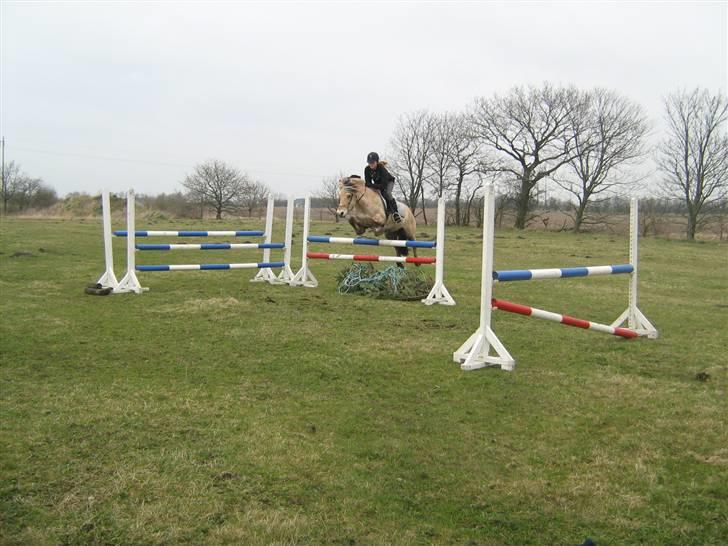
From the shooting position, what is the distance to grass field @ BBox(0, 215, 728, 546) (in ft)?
8.00

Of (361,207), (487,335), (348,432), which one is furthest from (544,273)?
(361,207)

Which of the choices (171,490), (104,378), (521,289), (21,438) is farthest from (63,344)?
(521,289)

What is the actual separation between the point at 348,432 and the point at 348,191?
213 inches

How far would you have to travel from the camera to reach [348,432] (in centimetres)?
344

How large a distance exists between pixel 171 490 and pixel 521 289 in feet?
27.9

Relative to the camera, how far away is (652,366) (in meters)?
4.99

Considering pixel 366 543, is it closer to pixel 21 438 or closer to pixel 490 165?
pixel 21 438

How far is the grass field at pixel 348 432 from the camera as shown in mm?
2438

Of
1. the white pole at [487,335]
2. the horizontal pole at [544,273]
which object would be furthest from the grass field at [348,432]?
the horizontal pole at [544,273]

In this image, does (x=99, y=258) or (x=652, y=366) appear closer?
(x=652, y=366)

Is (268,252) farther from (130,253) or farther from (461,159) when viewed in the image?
(461,159)

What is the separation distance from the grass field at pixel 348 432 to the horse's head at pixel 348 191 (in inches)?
78.5

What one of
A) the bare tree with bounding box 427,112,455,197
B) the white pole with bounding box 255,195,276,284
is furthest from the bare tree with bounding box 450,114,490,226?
the white pole with bounding box 255,195,276,284

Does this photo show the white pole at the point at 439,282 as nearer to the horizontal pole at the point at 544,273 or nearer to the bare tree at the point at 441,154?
the horizontal pole at the point at 544,273
